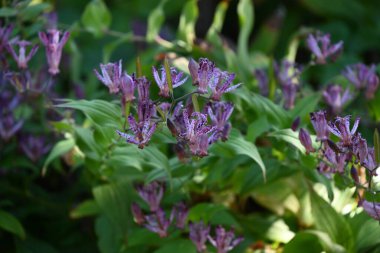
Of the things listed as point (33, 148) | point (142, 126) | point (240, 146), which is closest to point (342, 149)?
point (240, 146)

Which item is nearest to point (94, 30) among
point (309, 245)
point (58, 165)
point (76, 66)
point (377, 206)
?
point (76, 66)

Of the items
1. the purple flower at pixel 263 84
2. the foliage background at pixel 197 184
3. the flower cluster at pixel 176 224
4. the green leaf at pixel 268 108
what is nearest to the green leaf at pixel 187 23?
the foliage background at pixel 197 184

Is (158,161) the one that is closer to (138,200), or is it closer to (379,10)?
(138,200)

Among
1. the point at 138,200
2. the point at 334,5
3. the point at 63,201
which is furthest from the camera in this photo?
the point at 334,5

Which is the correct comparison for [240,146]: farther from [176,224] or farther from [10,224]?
A: [10,224]

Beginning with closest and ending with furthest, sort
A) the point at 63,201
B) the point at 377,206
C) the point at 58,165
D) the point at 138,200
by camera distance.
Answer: the point at 377,206, the point at 138,200, the point at 58,165, the point at 63,201

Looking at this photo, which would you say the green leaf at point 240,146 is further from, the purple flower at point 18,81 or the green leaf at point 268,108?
the purple flower at point 18,81

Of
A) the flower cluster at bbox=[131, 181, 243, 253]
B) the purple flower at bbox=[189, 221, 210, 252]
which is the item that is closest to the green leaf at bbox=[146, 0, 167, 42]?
the flower cluster at bbox=[131, 181, 243, 253]
